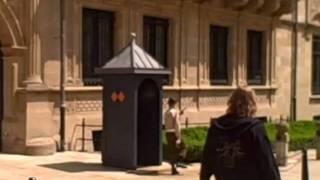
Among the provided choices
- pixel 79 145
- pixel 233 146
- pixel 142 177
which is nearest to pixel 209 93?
pixel 79 145

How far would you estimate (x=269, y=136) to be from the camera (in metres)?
18.6

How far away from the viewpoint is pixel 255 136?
5582 millimetres

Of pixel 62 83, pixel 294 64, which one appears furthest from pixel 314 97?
pixel 62 83

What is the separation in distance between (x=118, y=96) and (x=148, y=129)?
40.3 inches

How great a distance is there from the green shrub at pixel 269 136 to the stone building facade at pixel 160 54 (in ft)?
9.27

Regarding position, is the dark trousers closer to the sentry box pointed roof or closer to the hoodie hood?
the sentry box pointed roof

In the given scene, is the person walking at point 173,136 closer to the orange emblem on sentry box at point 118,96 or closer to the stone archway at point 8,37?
the orange emblem on sentry box at point 118,96

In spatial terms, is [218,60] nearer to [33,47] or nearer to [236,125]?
[33,47]

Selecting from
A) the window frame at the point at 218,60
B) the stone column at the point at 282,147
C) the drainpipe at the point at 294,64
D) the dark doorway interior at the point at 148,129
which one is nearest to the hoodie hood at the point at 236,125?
the dark doorway interior at the point at 148,129

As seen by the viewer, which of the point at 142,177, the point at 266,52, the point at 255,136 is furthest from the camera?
the point at 266,52

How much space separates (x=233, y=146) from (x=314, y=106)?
2651 cm

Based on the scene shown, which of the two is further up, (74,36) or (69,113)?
(74,36)

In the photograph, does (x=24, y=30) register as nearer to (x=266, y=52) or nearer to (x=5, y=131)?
(x=5, y=131)

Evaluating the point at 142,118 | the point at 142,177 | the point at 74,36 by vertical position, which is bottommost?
the point at 142,177
